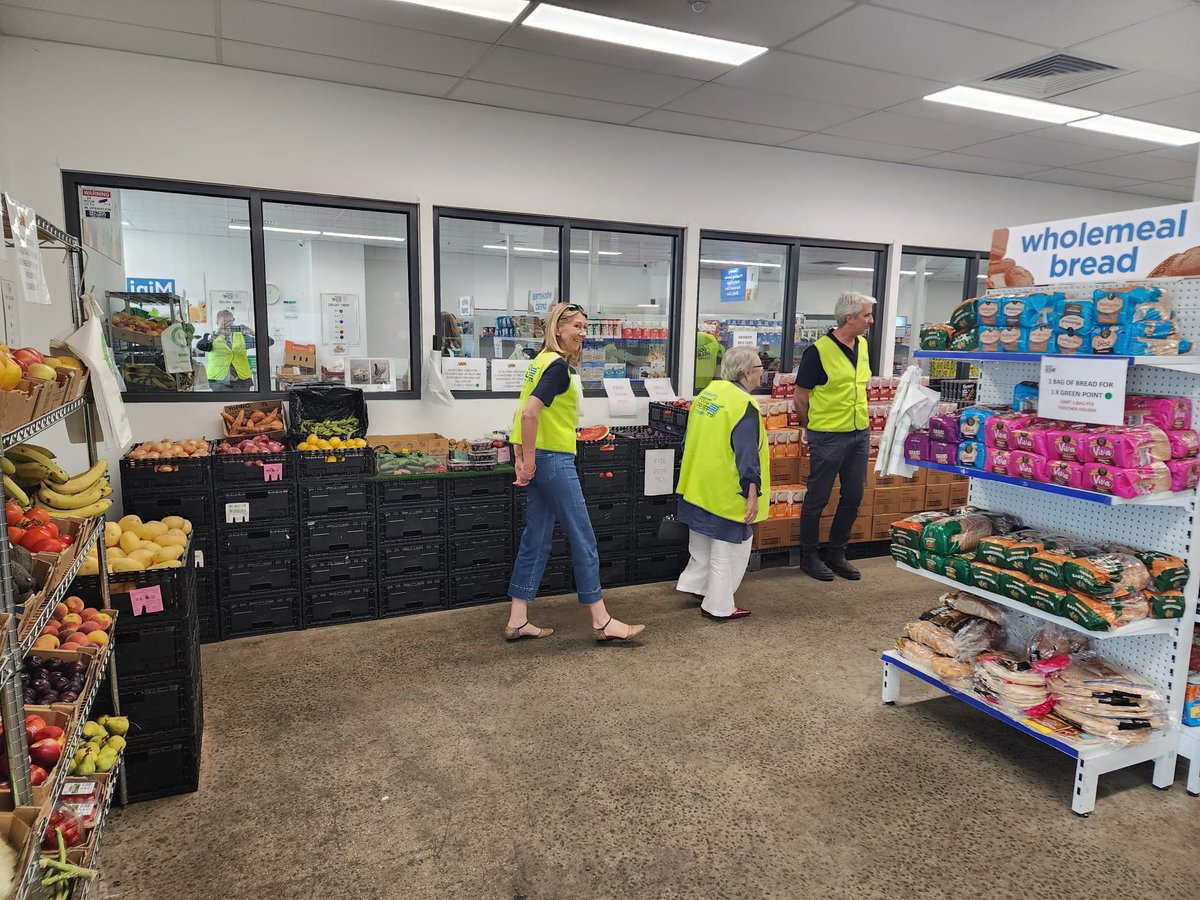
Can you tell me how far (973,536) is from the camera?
3314 millimetres

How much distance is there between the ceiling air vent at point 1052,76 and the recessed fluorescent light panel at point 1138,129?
0.86 metres

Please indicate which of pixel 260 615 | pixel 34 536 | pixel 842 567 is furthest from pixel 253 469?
pixel 842 567

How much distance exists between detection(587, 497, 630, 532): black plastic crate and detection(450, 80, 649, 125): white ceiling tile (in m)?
2.80

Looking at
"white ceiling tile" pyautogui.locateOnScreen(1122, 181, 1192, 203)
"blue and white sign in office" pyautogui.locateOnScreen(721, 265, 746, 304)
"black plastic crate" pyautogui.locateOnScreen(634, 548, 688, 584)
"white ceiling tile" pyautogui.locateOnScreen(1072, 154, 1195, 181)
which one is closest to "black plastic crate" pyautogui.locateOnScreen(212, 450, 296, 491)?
"black plastic crate" pyautogui.locateOnScreen(634, 548, 688, 584)

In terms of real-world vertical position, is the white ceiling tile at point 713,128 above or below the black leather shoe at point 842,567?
above

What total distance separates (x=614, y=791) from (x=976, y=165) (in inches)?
264

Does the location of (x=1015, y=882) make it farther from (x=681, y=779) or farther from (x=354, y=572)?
(x=354, y=572)

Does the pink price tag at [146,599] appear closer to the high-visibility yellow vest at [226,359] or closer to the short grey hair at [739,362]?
the high-visibility yellow vest at [226,359]

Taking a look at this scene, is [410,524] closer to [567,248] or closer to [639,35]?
[567,248]

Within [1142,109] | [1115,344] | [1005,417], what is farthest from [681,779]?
[1142,109]

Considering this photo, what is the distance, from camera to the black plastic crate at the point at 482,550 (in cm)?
480

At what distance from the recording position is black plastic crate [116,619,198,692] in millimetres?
2752

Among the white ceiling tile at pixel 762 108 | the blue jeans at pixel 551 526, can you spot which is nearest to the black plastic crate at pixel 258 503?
the blue jeans at pixel 551 526

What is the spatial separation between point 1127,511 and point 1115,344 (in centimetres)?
76
